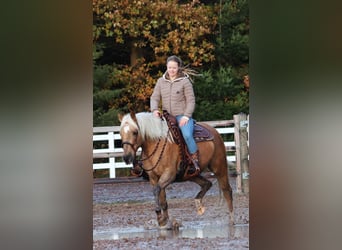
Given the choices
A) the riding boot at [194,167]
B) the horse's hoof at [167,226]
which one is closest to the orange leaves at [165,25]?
the riding boot at [194,167]

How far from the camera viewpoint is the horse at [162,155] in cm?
390

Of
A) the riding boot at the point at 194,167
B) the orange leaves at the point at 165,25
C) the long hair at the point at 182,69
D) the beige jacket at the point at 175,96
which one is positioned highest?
the orange leaves at the point at 165,25

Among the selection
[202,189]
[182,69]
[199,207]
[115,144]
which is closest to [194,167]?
[202,189]

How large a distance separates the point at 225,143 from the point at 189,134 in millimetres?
240

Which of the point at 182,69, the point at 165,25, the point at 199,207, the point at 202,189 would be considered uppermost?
the point at 165,25

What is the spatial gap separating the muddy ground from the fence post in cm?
5

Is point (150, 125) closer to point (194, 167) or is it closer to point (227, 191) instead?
point (194, 167)

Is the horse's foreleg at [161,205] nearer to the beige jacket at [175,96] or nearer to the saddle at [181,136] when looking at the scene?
the saddle at [181,136]

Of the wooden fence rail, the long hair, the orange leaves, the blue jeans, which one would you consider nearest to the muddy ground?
the wooden fence rail

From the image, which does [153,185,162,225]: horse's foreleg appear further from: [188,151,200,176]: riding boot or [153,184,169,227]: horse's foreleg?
[188,151,200,176]: riding boot

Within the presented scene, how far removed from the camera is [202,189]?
13.1 ft

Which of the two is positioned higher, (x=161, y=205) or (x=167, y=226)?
(x=161, y=205)
